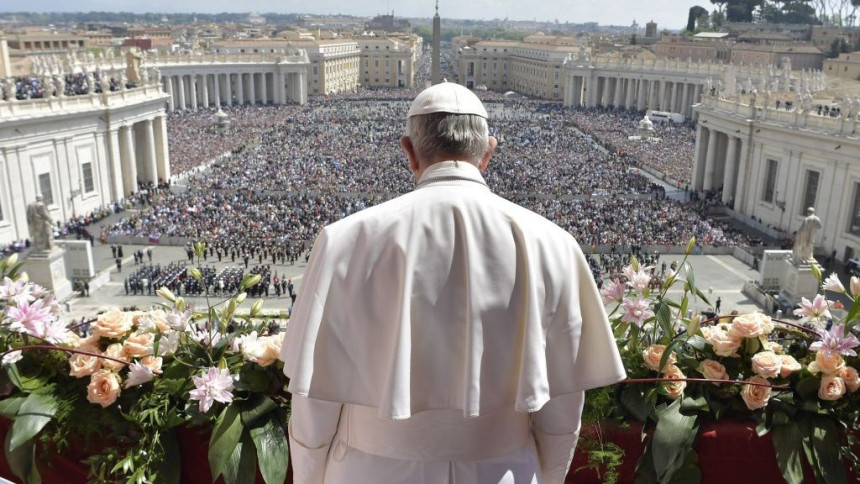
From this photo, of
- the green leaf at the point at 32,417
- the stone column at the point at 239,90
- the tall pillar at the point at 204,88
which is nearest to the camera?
the green leaf at the point at 32,417

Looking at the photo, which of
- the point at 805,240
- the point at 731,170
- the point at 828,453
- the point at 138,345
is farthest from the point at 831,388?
the point at 731,170

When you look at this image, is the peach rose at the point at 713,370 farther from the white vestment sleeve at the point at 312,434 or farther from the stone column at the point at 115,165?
the stone column at the point at 115,165

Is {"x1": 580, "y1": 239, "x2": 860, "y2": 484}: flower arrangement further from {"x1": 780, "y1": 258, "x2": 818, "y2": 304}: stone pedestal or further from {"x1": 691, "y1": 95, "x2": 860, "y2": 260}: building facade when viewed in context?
{"x1": 691, "y1": 95, "x2": 860, "y2": 260}: building facade

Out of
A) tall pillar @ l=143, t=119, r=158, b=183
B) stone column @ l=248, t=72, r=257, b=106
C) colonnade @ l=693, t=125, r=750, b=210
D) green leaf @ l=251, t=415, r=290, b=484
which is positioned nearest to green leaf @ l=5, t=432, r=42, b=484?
green leaf @ l=251, t=415, r=290, b=484

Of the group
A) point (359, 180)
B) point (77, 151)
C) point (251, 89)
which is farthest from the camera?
point (251, 89)

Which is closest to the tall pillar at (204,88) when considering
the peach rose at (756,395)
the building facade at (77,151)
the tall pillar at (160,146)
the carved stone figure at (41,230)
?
the building facade at (77,151)

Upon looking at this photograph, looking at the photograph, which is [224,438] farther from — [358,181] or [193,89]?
[193,89]
